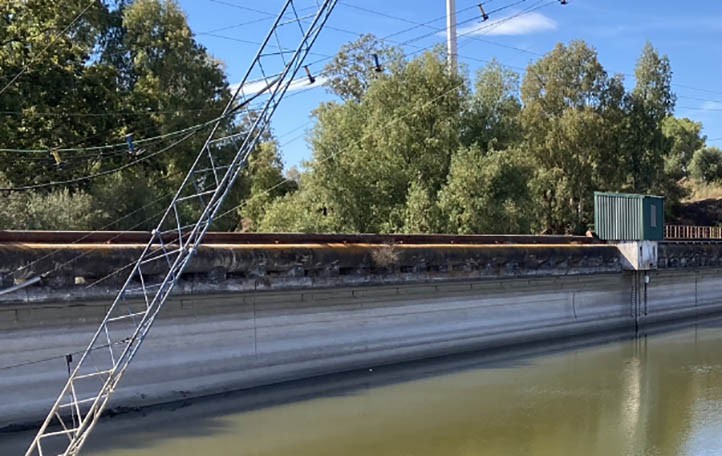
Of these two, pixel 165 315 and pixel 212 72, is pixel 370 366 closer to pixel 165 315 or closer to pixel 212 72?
pixel 165 315

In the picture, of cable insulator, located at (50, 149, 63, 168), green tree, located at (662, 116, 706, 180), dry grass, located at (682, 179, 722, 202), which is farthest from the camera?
green tree, located at (662, 116, 706, 180)

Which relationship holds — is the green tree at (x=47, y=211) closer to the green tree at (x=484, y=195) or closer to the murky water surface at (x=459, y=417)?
the murky water surface at (x=459, y=417)

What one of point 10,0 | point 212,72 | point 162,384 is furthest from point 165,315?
point 212,72

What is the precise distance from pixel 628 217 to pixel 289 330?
12.9 metres

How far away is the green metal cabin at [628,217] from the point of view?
2169cm

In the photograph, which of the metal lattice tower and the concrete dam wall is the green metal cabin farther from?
the metal lattice tower

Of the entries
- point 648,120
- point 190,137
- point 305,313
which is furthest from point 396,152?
point 648,120

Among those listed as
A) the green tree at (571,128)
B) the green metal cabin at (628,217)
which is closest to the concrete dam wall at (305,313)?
the green metal cabin at (628,217)

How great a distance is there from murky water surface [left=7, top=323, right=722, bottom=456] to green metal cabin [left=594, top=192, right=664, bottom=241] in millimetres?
6760

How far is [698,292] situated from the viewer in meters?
25.8

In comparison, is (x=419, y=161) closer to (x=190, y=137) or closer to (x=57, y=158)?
(x=190, y=137)

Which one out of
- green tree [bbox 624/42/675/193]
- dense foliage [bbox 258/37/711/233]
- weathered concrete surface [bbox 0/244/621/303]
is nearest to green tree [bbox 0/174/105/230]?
dense foliage [bbox 258/37/711/233]

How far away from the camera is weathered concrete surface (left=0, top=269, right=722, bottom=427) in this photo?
10.4 metres

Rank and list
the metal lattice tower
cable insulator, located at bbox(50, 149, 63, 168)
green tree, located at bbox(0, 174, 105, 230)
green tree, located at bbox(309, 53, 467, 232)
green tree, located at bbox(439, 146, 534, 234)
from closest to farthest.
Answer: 1. the metal lattice tower
2. green tree, located at bbox(0, 174, 105, 230)
3. cable insulator, located at bbox(50, 149, 63, 168)
4. green tree, located at bbox(439, 146, 534, 234)
5. green tree, located at bbox(309, 53, 467, 232)
